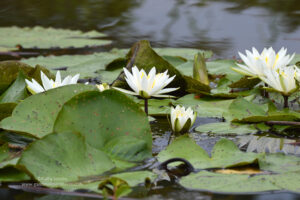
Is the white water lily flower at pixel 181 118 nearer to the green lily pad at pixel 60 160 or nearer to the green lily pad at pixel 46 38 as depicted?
the green lily pad at pixel 60 160

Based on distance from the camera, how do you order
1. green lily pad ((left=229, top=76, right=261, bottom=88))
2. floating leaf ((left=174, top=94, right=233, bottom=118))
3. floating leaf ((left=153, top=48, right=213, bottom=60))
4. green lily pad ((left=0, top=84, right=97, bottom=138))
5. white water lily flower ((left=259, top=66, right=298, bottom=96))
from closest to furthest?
green lily pad ((left=0, top=84, right=97, bottom=138))
white water lily flower ((left=259, top=66, right=298, bottom=96))
floating leaf ((left=174, top=94, right=233, bottom=118))
green lily pad ((left=229, top=76, right=261, bottom=88))
floating leaf ((left=153, top=48, right=213, bottom=60))

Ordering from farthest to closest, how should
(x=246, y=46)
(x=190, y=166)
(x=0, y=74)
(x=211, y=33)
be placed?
(x=211, y=33)
(x=246, y=46)
(x=0, y=74)
(x=190, y=166)

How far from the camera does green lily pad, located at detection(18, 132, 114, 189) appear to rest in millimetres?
1343

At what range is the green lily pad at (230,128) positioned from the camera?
181cm

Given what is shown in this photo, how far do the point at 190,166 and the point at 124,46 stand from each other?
7.77ft

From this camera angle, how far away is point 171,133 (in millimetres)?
1862

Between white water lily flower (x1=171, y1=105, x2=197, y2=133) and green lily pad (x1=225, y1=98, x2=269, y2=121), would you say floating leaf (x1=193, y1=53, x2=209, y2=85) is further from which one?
white water lily flower (x1=171, y1=105, x2=197, y2=133)

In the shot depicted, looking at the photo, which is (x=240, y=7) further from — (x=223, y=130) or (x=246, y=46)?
(x=223, y=130)

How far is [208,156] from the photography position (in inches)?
60.7

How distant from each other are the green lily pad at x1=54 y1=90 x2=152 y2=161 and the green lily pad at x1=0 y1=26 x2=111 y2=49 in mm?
2245

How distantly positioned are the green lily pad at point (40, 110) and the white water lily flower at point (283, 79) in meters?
0.73

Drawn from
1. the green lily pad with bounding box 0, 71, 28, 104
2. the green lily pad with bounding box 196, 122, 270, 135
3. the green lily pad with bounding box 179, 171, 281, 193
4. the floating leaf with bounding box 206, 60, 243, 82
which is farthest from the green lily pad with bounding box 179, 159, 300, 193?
the floating leaf with bounding box 206, 60, 243, 82

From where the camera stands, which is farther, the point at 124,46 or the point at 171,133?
the point at 124,46

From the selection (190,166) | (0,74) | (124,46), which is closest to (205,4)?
(124,46)
